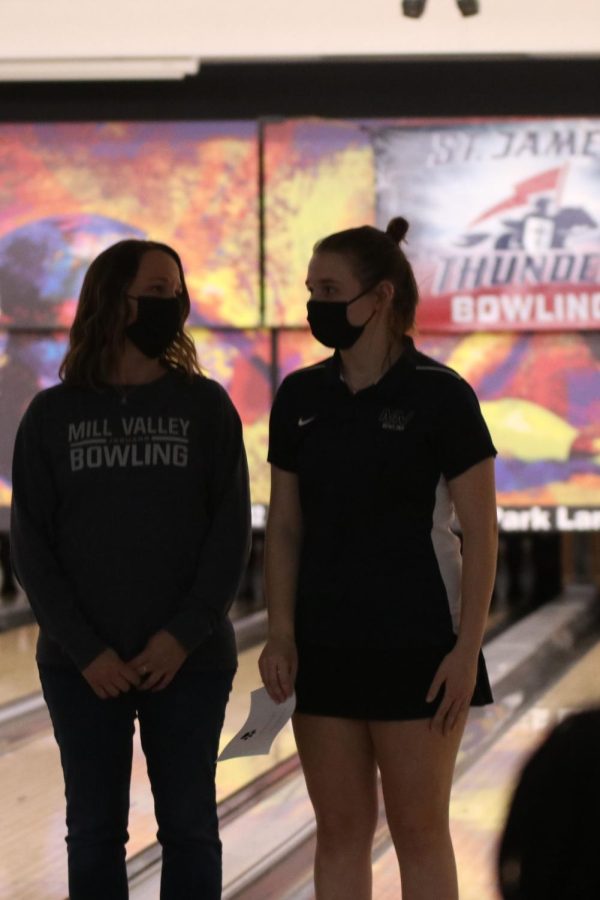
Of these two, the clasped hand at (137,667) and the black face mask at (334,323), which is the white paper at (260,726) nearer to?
the clasped hand at (137,667)

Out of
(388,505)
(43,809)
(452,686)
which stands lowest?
(43,809)

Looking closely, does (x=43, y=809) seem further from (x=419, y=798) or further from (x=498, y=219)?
→ (x=498, y=219)

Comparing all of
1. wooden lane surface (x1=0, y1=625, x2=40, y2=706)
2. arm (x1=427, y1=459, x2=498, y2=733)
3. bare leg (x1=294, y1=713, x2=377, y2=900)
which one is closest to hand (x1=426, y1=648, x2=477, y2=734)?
arm (x1=427, y1=459, x2=498, y2=733)

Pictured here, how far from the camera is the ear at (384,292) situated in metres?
1.97

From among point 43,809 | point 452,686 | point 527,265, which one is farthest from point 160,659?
point 527,265

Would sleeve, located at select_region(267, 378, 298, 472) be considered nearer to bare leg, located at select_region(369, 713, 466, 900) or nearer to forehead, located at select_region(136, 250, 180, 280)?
forehead, located at select_region(136, 250, 180, 280)

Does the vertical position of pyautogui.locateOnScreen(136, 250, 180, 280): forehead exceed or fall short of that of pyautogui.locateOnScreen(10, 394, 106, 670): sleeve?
it exceeds it

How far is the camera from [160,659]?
1917mm

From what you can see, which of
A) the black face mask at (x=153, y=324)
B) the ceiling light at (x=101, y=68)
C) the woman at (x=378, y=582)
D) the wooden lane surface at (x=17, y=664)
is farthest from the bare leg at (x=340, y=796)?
the ceiling light at (x=101, y=68)

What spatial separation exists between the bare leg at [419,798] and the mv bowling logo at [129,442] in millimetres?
470

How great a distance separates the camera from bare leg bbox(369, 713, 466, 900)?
1.89m

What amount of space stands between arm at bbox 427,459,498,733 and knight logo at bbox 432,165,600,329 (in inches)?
149

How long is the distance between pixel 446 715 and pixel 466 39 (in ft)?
13.8

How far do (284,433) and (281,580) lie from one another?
0.68 ft
